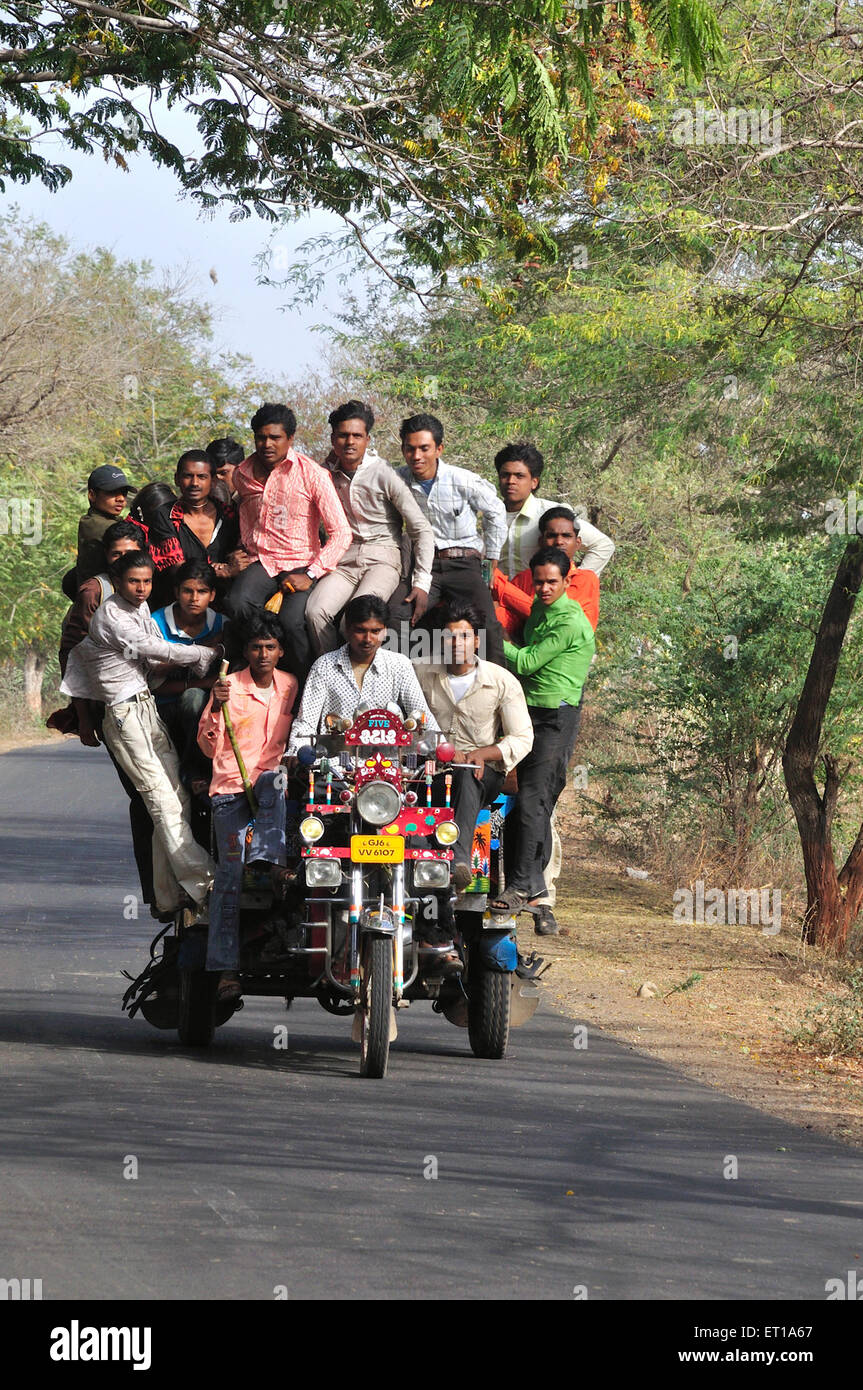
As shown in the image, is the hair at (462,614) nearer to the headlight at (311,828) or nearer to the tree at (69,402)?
the headlight at (311,828)

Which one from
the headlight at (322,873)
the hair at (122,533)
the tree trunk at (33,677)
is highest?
the hair at (122,533)

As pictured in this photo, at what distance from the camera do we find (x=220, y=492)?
34.0ft

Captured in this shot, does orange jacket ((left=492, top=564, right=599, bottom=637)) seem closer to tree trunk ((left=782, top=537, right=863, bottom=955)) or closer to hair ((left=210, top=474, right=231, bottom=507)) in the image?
hair ((left=210, top=474, right=231, bottom=507))

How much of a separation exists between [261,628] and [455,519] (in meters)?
1.58

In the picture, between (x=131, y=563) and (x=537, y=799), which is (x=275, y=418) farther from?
(x=537, y=799)

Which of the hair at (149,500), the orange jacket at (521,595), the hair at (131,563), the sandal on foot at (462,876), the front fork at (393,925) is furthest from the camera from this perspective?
the orange jacket at (521,595)

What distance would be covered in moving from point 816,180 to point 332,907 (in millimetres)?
8550

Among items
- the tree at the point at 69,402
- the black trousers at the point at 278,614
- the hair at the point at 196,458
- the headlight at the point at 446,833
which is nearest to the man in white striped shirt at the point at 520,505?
the black trousers at the point at 278,614

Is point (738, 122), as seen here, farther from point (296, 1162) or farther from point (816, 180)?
point (296, 1162)

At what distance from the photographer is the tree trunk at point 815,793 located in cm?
1655

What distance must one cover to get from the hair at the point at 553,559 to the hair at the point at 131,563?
7.25 feet

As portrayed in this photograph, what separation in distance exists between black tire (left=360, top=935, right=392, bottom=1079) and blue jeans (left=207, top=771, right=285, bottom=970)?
74 centimetres

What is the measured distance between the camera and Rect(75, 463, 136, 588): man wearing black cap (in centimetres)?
1006

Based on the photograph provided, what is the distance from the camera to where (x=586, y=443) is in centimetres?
2428
